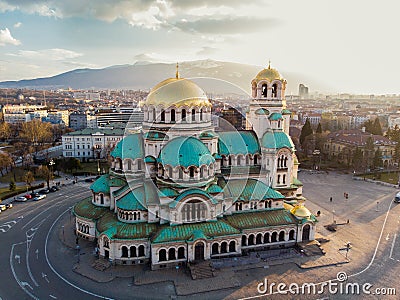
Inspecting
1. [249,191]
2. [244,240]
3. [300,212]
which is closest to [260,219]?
[244,240]

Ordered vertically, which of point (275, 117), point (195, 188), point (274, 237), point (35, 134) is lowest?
point (274, 237)

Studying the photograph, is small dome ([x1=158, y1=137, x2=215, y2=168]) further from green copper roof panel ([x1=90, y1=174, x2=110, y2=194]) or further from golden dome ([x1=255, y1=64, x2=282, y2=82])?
golden dome ([x1=255, y1=64, x2=282, y2=82])

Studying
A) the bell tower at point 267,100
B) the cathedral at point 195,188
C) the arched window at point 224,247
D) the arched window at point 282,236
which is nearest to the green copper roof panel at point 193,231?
the cathedral at point 195,188

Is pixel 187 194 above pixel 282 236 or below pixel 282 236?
above

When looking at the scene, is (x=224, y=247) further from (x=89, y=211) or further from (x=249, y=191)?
(x=89, y=211)

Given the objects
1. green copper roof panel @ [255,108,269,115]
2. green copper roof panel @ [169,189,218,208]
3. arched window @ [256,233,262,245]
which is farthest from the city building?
arched window @ [256,233,262,245]

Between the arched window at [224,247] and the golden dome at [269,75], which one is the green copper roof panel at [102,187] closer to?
the arched window at [224,247]

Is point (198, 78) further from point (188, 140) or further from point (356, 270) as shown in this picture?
point (356, 270)
